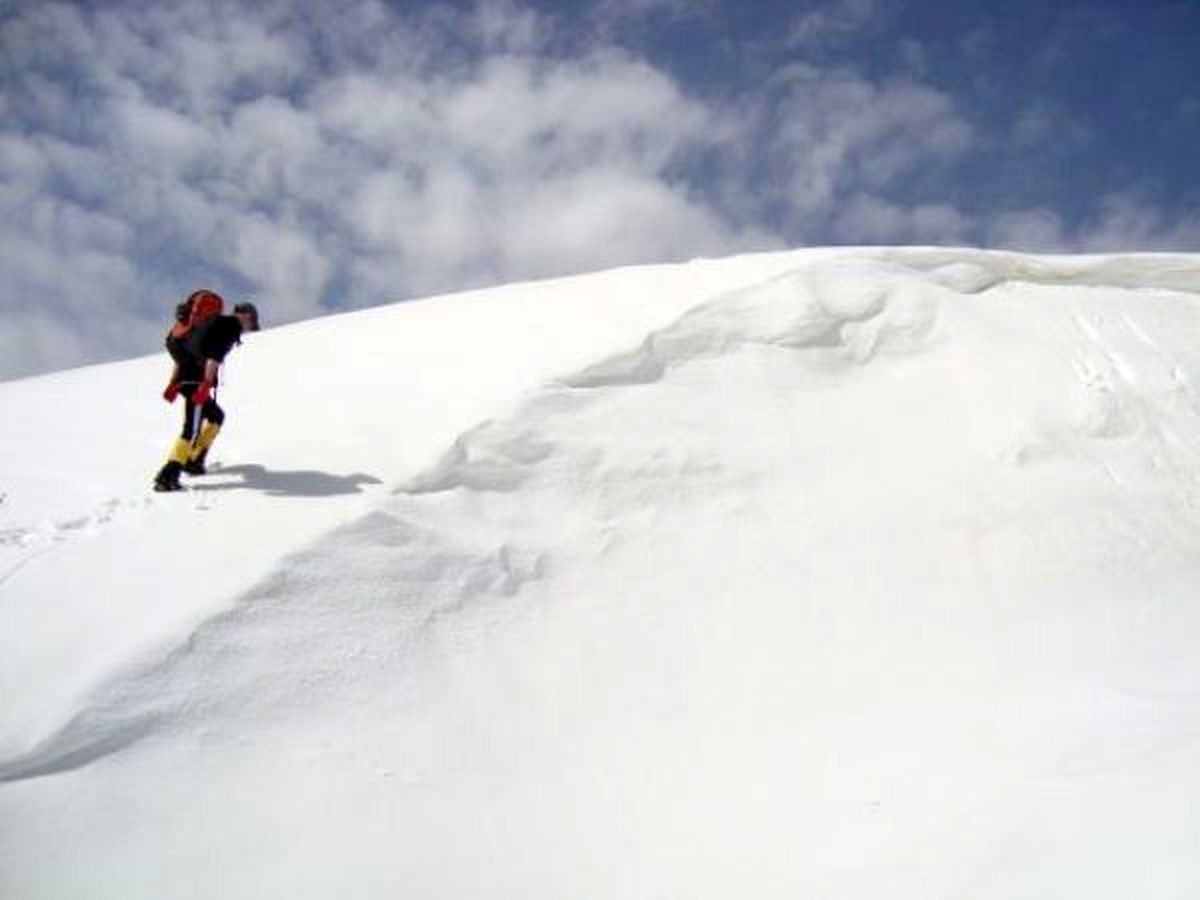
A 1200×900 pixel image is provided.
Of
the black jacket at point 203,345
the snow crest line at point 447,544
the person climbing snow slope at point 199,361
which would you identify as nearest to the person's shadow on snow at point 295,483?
the person climbing snow slope at point 199,361

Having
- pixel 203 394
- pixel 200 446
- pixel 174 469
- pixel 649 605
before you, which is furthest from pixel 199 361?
pixel 649 605

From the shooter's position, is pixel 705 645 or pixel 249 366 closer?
pixel 705 645

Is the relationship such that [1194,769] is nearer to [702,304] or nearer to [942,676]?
[942,676]

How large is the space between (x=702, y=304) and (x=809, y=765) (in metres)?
4.59

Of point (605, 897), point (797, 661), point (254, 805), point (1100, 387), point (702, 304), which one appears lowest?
point (605, 897)

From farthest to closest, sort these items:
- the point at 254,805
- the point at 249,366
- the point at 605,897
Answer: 1. the point at 249,366
2. the point at 254,805
3. the point at 605,897

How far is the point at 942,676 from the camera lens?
15.5ft

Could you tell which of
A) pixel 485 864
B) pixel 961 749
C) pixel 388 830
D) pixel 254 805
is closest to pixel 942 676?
pixel 961 749

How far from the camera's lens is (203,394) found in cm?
589

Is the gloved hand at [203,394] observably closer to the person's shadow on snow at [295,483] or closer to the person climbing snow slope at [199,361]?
the person climbing snow slope at [199,361]

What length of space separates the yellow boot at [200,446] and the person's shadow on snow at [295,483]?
13 cm

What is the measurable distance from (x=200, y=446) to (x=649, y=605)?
3.37 m

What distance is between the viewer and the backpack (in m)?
6.00

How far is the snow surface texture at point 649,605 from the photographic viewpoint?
3.29m
